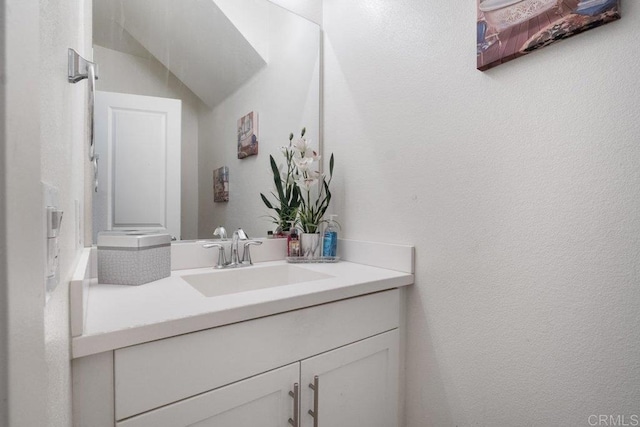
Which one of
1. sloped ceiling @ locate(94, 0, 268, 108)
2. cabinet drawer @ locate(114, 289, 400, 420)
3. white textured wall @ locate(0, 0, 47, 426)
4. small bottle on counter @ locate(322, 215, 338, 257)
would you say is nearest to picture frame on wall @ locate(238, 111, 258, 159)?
sloped ceiling @ locate(94, 0, 268, 108)

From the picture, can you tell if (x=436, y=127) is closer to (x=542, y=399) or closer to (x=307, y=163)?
(x=307, y=163)

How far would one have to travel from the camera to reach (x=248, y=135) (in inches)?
51.8

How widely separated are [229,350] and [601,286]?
0.85 meters

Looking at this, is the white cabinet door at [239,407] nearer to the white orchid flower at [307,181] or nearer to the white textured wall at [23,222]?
the white textured wall at [23,222]

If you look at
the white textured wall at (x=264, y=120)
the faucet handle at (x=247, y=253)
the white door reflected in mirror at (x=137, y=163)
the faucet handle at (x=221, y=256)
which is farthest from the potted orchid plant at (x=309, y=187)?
the white door reflected in mirror at (x=137, y=163)

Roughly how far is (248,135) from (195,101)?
0.24 meters

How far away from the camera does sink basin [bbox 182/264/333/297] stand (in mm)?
1070

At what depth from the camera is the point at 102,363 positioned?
577 millimetres

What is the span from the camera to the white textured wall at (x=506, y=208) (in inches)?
27.0

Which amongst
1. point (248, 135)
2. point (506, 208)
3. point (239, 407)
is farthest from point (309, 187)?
point (239, 407)

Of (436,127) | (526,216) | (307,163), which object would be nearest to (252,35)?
(307,163)

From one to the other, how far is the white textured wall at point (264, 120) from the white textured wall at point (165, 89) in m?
0.03

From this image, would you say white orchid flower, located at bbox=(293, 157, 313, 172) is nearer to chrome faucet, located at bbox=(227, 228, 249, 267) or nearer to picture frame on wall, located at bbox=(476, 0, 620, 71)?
chrome faucet, located at bbox=(227, 228, 249, 267)

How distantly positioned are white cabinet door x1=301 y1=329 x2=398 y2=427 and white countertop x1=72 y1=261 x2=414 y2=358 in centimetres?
17
